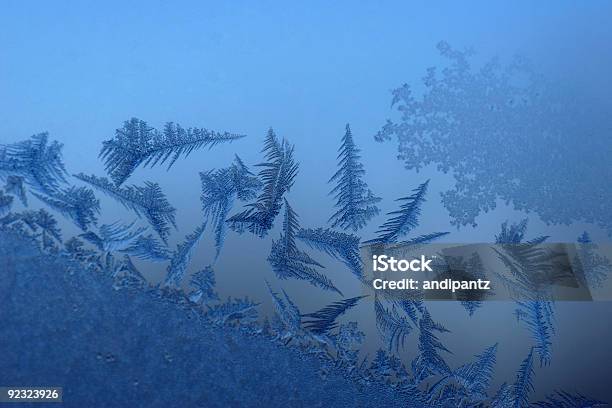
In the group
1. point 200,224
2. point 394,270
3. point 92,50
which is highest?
point 92,50

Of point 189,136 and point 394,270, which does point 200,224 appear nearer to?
point 189,136

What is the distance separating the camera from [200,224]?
66.6 inches

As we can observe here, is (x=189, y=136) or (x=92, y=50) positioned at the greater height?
(x=92, y=50)

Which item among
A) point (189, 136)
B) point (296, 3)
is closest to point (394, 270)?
point (189, 136)

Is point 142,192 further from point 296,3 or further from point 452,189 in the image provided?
point 452,189

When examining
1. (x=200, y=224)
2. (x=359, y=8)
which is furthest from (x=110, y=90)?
(x=359, y=8)

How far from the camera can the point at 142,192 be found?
5.52ft

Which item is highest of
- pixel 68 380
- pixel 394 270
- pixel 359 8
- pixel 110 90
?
pixel 359 8

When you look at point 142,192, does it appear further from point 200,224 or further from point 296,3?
point 296,3

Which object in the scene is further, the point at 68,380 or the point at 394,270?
the point at 394,270

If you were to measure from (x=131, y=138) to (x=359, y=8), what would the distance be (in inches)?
32.8

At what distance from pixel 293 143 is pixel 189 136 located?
32 cm

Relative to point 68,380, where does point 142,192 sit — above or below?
above

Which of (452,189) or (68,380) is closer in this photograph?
(68,380)
